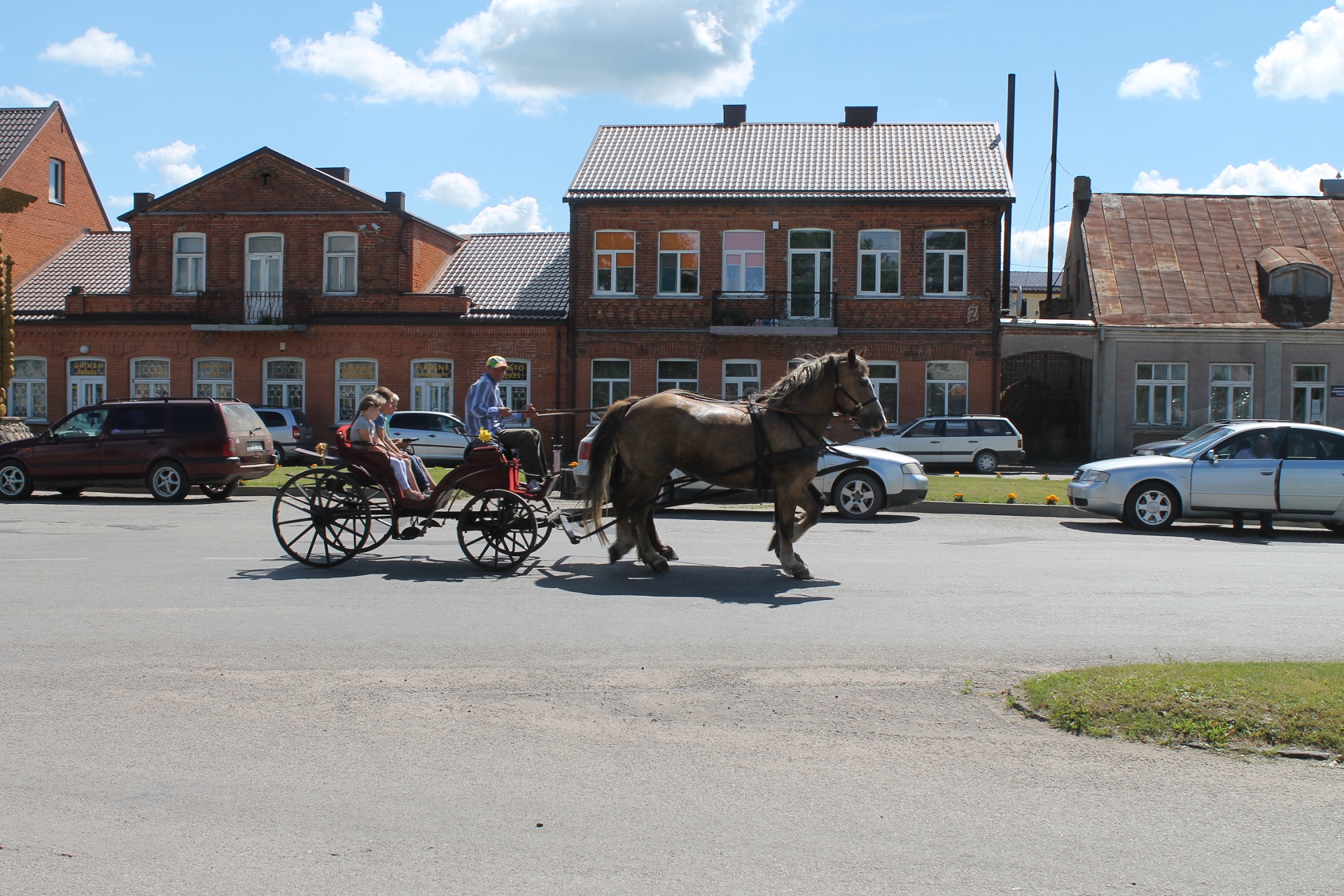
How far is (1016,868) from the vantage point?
12.8ft

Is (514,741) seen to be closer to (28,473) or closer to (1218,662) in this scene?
Answer: (1218,662)

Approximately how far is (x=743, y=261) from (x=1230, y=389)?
1511 centimetres

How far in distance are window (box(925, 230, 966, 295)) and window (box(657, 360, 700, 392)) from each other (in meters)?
Answer: 6.94

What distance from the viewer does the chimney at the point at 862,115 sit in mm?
35556

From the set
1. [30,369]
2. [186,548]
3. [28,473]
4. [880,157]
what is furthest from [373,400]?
[30,369]

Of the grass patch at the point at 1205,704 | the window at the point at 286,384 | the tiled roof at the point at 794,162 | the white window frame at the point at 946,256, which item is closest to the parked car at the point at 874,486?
the grass patch at the point at 1205,704

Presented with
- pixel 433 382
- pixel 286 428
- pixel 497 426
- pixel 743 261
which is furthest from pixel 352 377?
pixel 497 426

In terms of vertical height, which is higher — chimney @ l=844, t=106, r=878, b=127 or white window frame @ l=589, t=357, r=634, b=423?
chimney @ l=844, t=106, r=878, b=127

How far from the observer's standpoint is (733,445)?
9.88m

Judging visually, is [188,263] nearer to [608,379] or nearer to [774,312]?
[608,379]

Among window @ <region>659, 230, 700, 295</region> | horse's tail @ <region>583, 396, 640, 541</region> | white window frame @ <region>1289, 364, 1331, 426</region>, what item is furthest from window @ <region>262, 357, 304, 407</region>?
white window frame @ <region>1289, 364, 1331, 426</region>

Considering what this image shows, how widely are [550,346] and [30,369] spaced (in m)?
16.3

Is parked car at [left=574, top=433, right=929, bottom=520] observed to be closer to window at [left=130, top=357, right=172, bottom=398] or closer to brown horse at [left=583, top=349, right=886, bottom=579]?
brown horse at [left=583, top=349, right=886, bottom=579]

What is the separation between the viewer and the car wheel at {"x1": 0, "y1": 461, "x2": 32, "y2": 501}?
18672mm
